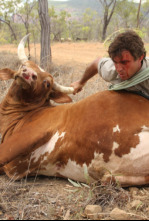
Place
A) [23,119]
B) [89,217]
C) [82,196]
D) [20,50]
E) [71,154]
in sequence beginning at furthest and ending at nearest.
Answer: [20,50]
[23,119]
[71,154]
[82,196]
[89,217]

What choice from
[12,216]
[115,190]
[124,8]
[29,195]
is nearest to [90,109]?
[115,190]

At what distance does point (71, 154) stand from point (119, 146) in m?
0.55

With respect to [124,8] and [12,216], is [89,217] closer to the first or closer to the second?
[12,216]

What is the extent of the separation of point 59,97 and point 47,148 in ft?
3.37

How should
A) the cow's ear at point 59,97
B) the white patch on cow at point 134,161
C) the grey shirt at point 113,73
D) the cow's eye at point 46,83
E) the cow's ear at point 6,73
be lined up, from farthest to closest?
the cow's ear at point 59,97 < the cow's ear at point 6,73 < the cow's eye at point 46,83 < the grey shirt at point 113,73 < the white patch on cow at point 134,161

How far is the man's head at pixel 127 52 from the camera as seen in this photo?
109 inches

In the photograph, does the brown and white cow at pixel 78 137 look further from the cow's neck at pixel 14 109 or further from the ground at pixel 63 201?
the ground at pixel 63 201

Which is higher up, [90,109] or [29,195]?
[90,109]

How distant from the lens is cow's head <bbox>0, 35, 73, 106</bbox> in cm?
349

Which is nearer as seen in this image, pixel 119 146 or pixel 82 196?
pixel 82 196

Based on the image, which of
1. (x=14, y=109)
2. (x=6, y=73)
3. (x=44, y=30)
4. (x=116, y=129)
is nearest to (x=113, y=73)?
(x=116, y=129)

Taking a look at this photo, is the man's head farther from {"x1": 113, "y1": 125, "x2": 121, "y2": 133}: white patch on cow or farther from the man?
{"x1": 113, "y1": 125, "x2": 121, "y2": 133}: white patch on cow

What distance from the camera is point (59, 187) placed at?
10.1ft

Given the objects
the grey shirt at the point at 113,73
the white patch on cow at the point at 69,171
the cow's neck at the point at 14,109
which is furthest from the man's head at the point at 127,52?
the cow's neck at the point at 14,109
